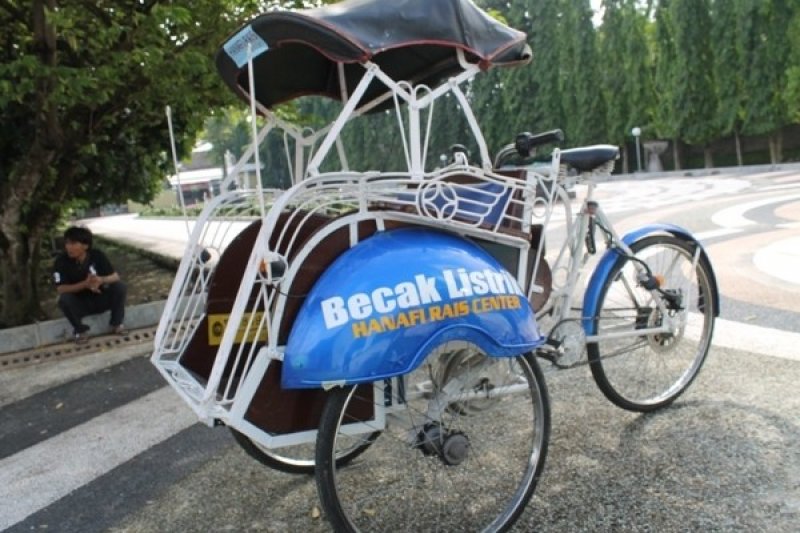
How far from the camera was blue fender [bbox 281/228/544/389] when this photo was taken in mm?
2584

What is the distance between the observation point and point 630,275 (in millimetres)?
4051

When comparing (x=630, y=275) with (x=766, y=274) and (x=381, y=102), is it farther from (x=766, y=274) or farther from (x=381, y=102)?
(x=766, y=274)

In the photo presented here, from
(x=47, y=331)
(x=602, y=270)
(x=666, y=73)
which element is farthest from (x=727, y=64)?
(x=602, y=270)

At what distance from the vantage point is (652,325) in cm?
409

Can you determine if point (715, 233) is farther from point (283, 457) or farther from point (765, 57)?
point (765, 57)

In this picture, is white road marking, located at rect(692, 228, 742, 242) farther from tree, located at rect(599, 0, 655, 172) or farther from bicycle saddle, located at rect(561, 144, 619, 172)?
tree, located at rect(599, 0, 655, 172)

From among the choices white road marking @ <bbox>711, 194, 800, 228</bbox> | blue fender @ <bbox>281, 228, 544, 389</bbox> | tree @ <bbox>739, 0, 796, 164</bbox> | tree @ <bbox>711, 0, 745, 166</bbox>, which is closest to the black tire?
blue fender @ <bbox>281, 228, 544, 389</bbox>

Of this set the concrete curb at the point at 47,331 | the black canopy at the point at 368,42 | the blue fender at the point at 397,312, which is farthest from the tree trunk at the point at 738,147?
the blue fender at the point at 397,312

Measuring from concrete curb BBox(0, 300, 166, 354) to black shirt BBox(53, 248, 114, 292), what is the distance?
0.45 metres

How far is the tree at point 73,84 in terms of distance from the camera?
6.23 meters

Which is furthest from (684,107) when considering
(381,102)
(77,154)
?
(381,102)

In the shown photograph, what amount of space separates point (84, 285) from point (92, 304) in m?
0.26

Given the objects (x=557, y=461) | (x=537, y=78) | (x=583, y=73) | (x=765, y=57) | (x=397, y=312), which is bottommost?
(x=557, y=461)

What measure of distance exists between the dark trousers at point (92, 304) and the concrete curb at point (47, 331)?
0.41ft
